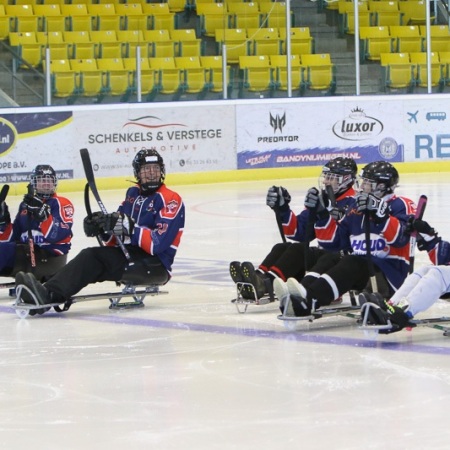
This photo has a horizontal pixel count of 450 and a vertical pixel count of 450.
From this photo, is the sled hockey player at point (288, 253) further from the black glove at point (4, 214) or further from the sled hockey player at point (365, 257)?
the black glove at point (4, 214)

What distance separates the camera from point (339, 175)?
6.87 meters

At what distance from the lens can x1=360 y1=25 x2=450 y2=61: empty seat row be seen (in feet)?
60.6

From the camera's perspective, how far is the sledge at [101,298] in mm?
6824

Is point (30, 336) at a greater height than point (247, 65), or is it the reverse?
point (247, 65)

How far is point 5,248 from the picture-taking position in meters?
7.61

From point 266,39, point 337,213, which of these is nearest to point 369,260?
point 337,213

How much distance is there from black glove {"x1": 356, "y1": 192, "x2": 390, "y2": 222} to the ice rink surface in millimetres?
592

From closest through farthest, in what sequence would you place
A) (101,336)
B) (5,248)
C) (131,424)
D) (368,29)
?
(131,424), (101,336), (5,248), (368,29)

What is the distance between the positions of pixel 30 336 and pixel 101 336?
0.36 metres

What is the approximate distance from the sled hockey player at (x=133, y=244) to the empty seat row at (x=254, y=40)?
10.6 m

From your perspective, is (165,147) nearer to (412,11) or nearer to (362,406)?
(412,11)

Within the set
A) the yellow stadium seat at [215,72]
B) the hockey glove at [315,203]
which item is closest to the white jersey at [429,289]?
the hockey glove at [315,203]

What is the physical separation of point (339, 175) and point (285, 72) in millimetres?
11139

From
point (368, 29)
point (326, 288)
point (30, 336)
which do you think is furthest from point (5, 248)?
point (368, 29)
